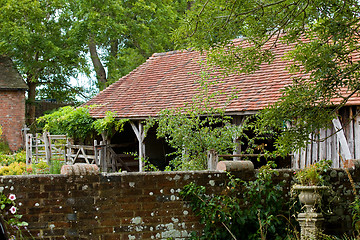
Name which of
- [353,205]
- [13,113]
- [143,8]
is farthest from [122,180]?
[13,113]

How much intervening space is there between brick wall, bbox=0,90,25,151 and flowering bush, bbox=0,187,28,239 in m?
21.0

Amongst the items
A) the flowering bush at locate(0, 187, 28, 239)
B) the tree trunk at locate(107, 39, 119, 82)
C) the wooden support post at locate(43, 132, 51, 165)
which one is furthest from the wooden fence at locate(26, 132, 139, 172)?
the flowering bush at locate(0, 187, 28, 239)

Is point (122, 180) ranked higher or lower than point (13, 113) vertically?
lower

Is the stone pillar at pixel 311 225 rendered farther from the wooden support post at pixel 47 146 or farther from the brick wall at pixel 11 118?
the brick wall at pixel 11 118

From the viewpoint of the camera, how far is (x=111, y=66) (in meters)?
25.6

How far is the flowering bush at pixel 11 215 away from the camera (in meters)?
5.23

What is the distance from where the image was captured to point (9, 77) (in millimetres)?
25781

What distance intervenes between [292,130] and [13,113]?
2173 centimetres

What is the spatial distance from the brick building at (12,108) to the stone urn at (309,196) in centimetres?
2191

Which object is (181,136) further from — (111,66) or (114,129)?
(111,66)

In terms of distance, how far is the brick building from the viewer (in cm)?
2519

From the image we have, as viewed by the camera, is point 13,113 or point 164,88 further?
point 13,113

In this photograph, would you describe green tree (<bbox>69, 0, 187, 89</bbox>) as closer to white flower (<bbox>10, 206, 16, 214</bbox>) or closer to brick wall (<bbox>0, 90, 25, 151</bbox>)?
brick wall (<bbox>0, 90, 25, 151</bbox>)

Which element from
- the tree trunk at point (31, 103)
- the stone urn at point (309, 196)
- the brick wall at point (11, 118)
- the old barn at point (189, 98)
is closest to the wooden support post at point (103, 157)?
the old barn at point (189, 98)
